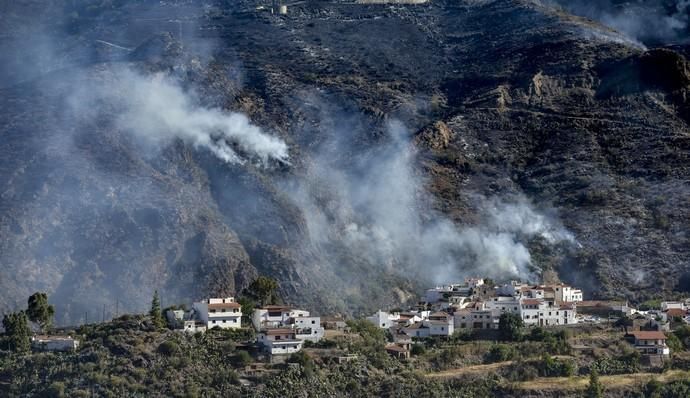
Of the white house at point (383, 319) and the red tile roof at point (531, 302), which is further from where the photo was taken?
the red tile roof at point (531, 302)

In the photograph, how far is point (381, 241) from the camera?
484ft

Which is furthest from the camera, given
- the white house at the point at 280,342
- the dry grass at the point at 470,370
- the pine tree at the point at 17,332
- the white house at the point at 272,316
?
the white house at the point at 272,316

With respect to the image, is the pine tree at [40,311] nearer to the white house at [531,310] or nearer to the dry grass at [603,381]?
the dry grass at [603,381]

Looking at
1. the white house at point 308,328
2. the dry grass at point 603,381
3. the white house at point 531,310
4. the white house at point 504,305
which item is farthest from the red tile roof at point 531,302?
the white house at point 308,328

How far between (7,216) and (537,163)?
56857 millimetres

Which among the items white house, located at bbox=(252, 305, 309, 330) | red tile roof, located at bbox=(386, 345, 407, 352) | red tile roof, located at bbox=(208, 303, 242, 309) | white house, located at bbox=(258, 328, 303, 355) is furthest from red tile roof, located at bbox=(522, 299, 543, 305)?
red tile roof, located at bbox=(208, 303, 242, 309)

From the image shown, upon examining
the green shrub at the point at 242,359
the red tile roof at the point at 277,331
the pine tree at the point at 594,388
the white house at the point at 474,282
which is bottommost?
the pine tree at the point at 594,388

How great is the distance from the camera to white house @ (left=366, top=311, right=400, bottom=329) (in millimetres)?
124688

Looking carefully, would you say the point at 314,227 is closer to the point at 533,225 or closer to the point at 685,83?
the point at 533,225

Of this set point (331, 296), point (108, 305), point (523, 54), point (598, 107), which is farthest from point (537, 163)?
point (108, 305)

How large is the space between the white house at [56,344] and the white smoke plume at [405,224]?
37.7 metres

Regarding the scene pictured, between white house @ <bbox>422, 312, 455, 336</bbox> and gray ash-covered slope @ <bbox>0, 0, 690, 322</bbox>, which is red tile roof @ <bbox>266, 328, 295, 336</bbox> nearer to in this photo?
white house @ <bbox>422, 312, 455, 336</bbox>

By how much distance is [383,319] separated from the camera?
12506 centimetres

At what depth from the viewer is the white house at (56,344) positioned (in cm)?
Answer: 10944
